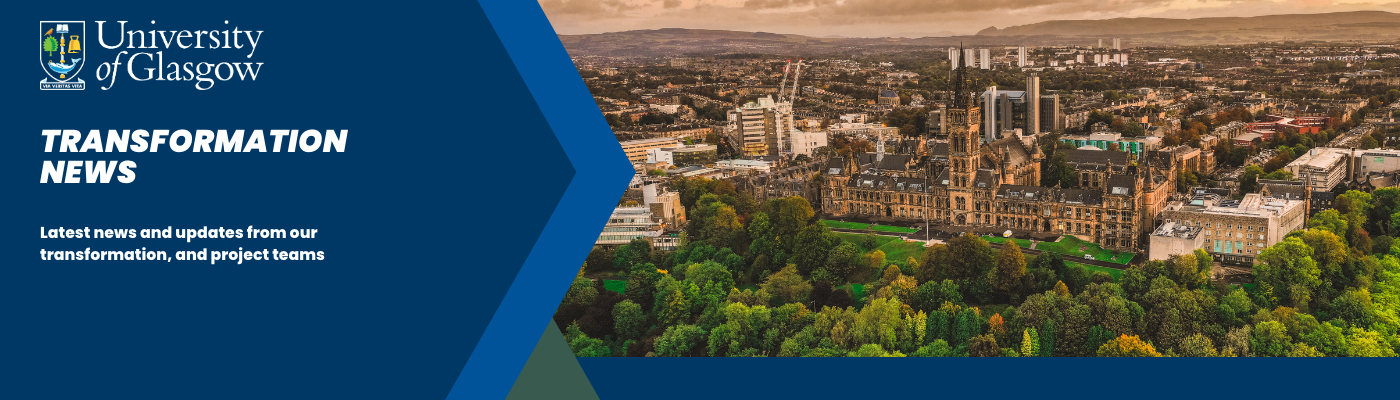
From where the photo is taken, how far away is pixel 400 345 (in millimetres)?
3697

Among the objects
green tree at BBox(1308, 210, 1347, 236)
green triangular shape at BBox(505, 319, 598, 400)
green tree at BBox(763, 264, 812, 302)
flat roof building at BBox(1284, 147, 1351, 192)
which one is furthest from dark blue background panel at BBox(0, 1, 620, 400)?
flat roof building at BBox(1284, 147, 1351, 192)

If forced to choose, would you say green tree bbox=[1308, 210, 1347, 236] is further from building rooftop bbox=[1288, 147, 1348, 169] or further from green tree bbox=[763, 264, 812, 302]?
green tree bbox=[763, 264, 812, 302]

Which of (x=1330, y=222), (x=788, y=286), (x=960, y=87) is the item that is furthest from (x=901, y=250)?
(x=1330, y=222)

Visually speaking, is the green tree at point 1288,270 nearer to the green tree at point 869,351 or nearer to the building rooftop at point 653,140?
the green tree at point 869,351

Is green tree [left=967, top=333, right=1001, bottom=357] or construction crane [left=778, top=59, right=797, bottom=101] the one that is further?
construction crane [left=778, top=59, right=797, bottom=101]

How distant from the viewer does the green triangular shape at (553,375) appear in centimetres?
496

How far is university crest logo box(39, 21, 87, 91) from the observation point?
3682 mm

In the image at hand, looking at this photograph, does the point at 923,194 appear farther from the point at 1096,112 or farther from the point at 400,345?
the point at 400,345

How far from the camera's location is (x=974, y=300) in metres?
10.1

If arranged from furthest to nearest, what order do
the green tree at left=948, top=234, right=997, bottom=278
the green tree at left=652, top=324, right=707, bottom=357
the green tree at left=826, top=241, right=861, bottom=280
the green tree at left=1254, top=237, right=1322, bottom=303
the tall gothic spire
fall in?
1. the tall gothic spire
2. the green tree at left=826, top=241, right=861, bottom=280
3. the green tree at left=948, top=234, right=997, bottom=278
4. the green tree at left=1254, top=237, right=1322, bottom=303
5. the green tree at left=652, top=324, right=707, bottom=357

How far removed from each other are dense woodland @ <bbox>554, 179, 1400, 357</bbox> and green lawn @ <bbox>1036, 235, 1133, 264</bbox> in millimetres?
984

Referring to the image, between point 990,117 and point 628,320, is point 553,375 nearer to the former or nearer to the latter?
point 628,320

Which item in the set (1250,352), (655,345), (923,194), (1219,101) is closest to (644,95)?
(923,194)

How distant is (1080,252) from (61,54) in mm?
10473
